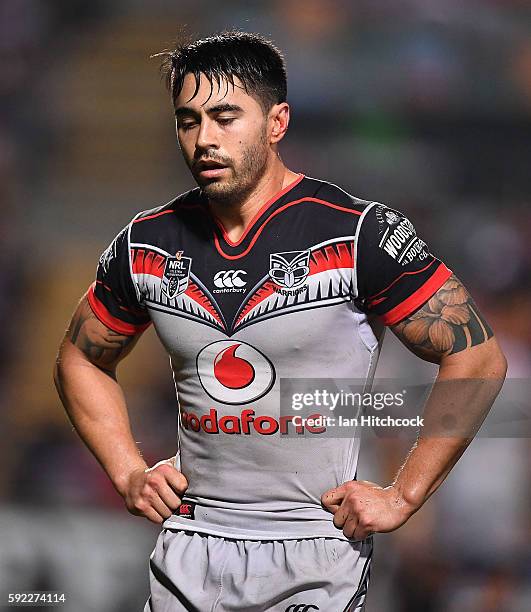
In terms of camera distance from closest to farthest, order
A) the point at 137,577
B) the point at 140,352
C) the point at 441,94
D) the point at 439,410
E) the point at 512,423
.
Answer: the point at 439,410 < the point at 512,423 < the point at 137,577 < the point at 140,352 < the point at 441,94

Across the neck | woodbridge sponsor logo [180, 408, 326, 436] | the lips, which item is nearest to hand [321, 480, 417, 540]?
woodbridge sponsor logo [180, 408, 326, 436]

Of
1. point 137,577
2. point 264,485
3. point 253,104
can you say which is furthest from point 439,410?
point 137,577

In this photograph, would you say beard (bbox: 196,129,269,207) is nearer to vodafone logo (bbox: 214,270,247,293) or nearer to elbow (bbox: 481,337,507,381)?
vodafone logo (bbox: 214,270,247,293)

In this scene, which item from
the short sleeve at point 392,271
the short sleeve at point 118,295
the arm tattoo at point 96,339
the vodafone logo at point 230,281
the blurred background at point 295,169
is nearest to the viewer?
the short sleeve at point 392,271

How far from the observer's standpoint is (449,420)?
2443 mm

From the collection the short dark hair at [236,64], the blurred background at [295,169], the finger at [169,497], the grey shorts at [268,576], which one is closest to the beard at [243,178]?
the short dark hair at [236,64]

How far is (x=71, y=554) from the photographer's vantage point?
4629mm

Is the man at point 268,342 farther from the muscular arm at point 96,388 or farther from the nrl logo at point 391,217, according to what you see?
the muscular arm at point 96,388

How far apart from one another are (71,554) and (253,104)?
276cm

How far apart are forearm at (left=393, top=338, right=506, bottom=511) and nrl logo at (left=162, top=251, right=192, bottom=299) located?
0.65m

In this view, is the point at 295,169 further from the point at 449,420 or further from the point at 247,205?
the point at 449,420

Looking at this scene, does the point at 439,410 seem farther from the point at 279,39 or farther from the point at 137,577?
the point at 279,39

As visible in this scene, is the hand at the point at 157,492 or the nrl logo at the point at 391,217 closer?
the nrl logo at the point at 391,217

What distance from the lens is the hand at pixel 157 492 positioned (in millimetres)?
2592
